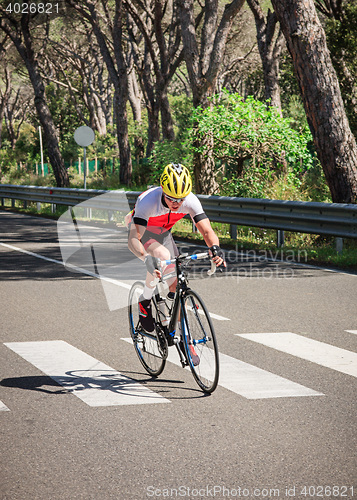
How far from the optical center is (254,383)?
226 inches

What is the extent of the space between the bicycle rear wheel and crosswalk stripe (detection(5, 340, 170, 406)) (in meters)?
0.25

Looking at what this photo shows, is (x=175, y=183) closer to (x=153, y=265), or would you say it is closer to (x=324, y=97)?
(x=153, y=265)

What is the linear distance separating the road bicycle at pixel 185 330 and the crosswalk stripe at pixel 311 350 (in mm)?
1237

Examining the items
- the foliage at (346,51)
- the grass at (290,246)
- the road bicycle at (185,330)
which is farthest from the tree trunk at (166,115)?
the road bicycle at (185,330)

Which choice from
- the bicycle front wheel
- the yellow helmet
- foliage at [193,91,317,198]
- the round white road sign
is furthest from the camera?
the round white road sign

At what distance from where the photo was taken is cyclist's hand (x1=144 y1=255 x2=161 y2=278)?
17.8 feet

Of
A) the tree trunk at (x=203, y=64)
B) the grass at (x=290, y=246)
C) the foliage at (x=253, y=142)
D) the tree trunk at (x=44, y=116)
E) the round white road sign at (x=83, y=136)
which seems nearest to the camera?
the grass at (x=290, y=246)

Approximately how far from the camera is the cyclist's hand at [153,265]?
541 cm

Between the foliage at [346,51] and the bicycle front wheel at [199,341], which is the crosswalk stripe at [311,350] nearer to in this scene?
the bicycle front wheel at [199,341]

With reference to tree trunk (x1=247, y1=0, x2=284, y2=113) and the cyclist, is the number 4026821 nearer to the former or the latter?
tree trunk (x1=247, y1=0, x2=284, y2=113)

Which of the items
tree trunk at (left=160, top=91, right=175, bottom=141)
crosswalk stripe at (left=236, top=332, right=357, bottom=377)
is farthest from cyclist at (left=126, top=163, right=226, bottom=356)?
tree trunk at (left=160, top=91, right=175, bottom=141)

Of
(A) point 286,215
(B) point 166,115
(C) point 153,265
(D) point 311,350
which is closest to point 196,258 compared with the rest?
(C) point 153,265

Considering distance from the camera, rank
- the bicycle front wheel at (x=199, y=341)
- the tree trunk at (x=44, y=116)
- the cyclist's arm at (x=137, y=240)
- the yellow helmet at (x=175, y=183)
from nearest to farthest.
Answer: the yellow helmet at (x=175, y=183)
the bicycle front wheel at (x=199, y=341)
the cyclist's arm at (x=137, y=240)
the tree trunk at (x=44, y=116)

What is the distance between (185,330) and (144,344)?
2.57ft
